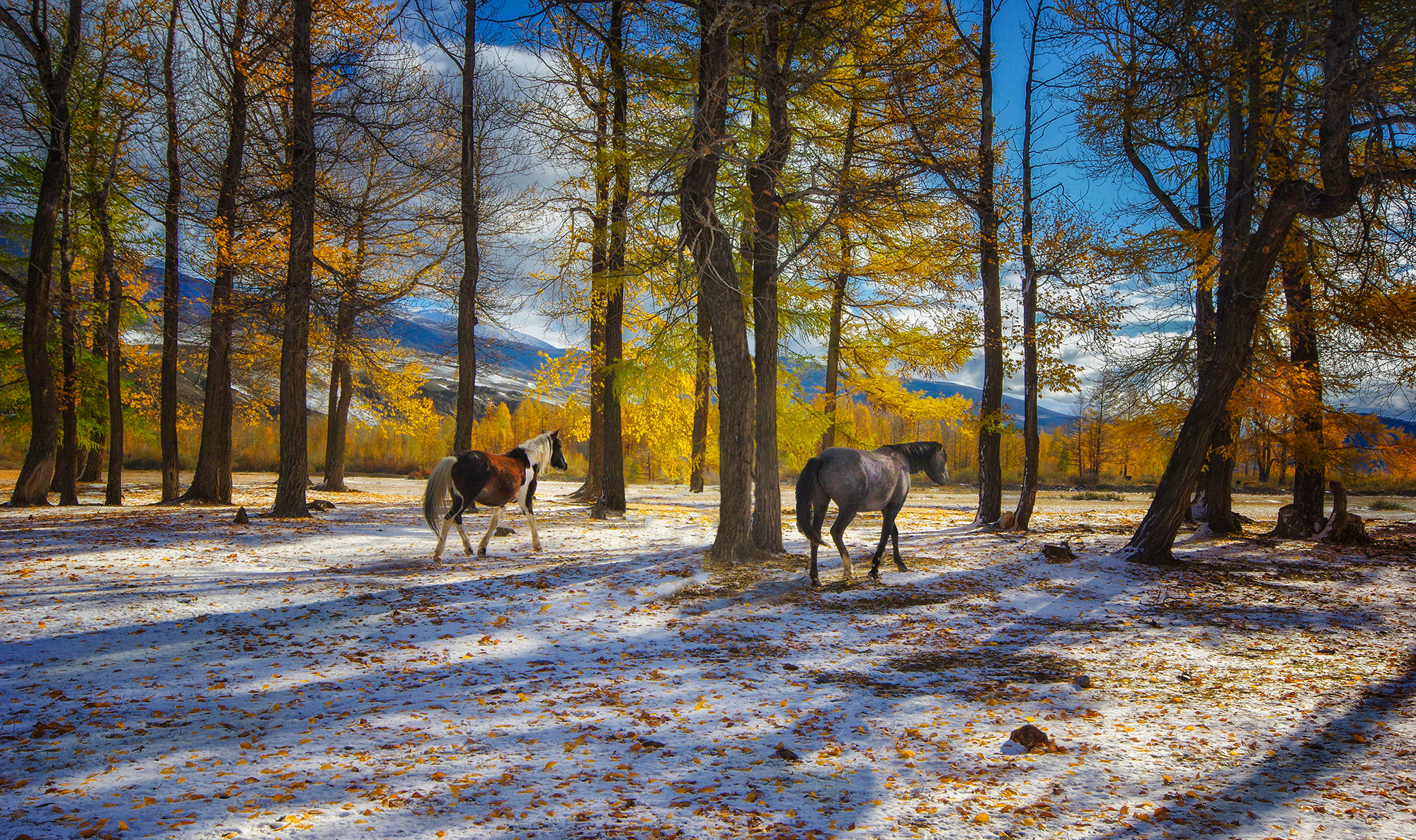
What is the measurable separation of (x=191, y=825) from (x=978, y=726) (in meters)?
4.32

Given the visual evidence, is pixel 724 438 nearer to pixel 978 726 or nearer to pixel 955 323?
pixel 978 726

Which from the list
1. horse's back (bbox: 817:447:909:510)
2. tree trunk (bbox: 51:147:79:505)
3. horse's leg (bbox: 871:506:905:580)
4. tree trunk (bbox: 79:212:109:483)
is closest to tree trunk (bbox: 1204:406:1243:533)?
horse's leg (bbox: 871:506:905:580)

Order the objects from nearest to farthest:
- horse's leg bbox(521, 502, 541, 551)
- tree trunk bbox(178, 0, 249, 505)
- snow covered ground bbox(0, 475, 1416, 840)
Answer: snow covered ground bbox(0, 475, 1416, 840) < horse's leg bbox(521, 502, 541, 551) < tree trunk bbox(178, 0, 249, 505)

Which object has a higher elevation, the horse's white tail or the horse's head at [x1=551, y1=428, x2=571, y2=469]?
the horse's head at [x1=551, y1=428, x2=571, y2=469]

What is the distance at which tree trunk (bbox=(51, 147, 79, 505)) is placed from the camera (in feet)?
53.2

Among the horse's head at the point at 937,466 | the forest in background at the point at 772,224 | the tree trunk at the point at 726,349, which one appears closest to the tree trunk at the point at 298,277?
the forest in background at the point at 772,224

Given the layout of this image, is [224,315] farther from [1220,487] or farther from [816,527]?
[1220,487]

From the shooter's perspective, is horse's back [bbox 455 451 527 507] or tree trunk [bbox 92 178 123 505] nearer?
horse's back [bbox 455 451 527 507]

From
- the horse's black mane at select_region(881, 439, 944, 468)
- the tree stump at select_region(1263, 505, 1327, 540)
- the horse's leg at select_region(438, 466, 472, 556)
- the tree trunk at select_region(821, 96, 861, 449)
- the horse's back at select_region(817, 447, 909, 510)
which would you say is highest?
the tree trunk at select_region(821, 96, 861, 449)

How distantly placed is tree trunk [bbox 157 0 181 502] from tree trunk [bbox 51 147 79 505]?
5.73 feet

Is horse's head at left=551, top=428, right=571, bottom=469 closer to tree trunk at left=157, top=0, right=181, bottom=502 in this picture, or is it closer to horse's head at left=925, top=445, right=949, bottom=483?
horse's head at left=925, top=445, right=949, bottom=483

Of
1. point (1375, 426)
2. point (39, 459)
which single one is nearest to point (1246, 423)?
point (1375, 426)

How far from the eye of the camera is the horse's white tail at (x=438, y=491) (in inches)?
394

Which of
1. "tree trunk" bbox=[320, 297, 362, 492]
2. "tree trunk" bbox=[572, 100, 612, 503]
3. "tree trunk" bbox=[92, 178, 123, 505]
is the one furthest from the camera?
"tree trunk" bbox=[320, 297, 362, 492]
